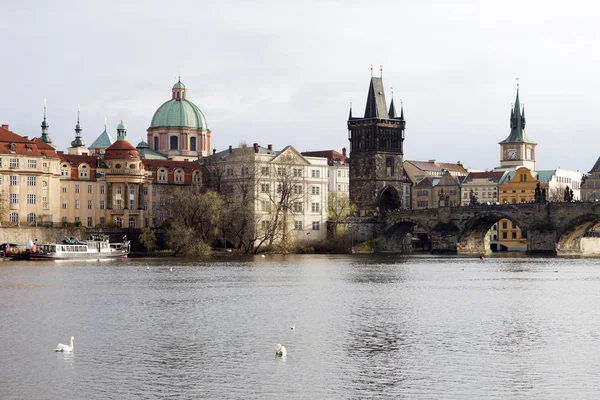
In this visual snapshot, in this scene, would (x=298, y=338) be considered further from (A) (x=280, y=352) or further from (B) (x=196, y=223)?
(B) (x=196, y=223)

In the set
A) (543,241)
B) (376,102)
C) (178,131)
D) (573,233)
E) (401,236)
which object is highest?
(376,102)

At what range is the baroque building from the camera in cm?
17400

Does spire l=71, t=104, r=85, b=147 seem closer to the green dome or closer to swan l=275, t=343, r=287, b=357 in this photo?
the green dome

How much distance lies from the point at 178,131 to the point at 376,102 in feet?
97.8

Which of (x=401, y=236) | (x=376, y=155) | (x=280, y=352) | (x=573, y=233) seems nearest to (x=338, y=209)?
(x=401, y=236)

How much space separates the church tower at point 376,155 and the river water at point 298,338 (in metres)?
92.5

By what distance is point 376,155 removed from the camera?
174 metres

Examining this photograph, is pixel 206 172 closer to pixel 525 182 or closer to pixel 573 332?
pixel 525 182

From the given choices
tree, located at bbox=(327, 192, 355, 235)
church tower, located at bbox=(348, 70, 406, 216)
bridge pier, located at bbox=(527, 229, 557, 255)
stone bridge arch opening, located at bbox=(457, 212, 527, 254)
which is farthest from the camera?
church tower, located at bbox=(348, 70, 406, 216)

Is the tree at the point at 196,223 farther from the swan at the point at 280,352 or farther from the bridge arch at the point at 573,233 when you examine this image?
the swan at the point at 280,352

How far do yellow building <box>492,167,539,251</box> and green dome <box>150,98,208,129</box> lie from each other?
49.8 meters

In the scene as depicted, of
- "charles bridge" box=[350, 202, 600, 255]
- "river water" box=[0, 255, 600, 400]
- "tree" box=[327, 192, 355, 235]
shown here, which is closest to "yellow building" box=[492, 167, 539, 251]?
"charles bridge" box=[350, 202, 600, 255]

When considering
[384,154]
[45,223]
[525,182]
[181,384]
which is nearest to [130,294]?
[181,384]

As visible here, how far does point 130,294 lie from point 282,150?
84238mm
